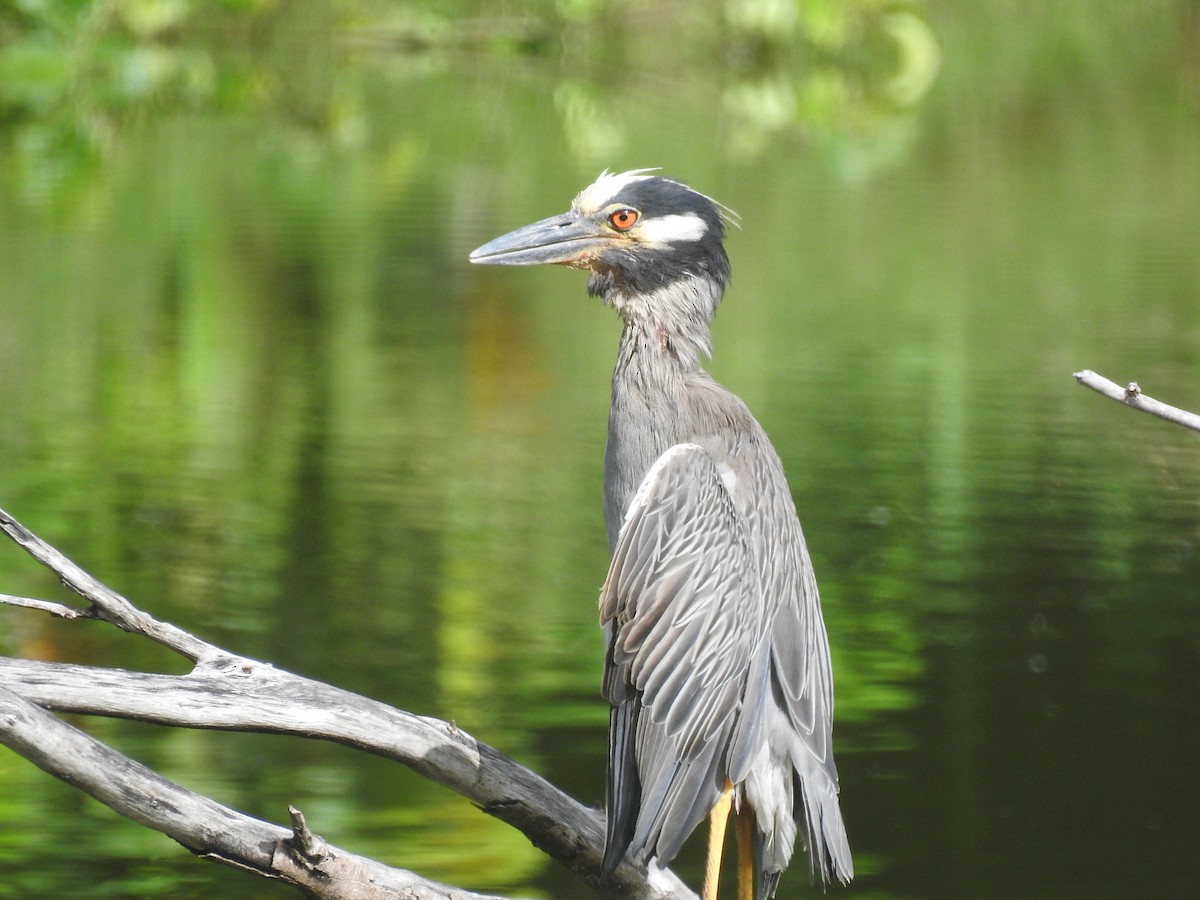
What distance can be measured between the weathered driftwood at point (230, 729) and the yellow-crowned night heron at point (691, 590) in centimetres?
26

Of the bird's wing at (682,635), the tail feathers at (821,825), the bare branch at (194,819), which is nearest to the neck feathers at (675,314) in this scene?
the bird's wing at (682,635)

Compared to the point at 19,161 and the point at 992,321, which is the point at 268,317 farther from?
the point at 19,161

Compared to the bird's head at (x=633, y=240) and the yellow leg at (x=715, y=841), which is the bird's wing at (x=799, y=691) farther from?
the bird's head at (x=633, y=240)

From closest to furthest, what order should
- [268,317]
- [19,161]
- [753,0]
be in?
1. [268,317]
2. [19,161]
3. [753,0]

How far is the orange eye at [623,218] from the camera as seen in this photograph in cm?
366

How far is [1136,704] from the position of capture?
5.94 meters

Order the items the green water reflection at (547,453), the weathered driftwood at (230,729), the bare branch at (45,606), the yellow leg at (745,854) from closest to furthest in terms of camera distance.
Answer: the weathered driftwood at (230,729) → the bare branch at (45,606) → the yellow leg at (745,854) → the green water reflection at (547,453)

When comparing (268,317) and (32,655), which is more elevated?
(268,317)

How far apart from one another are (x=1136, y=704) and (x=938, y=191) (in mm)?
10693

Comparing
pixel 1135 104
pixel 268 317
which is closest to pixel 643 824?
pixel 268 317

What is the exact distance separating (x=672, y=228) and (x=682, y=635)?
0.88 m

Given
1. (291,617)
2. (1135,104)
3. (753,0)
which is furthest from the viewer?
(753,0)

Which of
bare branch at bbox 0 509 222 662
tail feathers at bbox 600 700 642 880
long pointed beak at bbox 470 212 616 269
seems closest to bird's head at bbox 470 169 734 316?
long pointed beak at bbox 470 212 616 269

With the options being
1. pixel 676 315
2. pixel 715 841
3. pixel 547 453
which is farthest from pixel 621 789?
pixel 547 453
